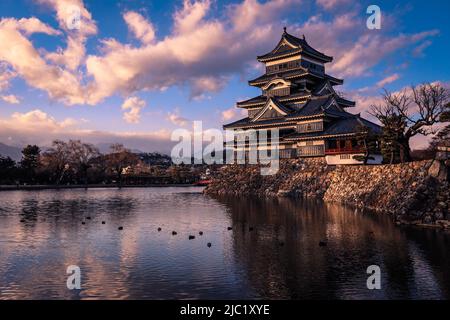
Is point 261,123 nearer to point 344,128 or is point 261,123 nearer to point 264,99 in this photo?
point 264,99

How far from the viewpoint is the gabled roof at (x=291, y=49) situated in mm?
60594

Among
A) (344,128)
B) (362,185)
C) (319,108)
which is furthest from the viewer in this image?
(319,108)

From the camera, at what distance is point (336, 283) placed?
14.2 meters

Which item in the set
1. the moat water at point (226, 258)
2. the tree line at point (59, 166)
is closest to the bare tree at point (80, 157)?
the tree line at point (59, 166)

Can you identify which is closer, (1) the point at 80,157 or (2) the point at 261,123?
(2) the point at 261,123

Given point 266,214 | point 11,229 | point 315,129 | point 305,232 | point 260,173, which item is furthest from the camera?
point 260,173

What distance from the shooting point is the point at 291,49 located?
6178 centimetres

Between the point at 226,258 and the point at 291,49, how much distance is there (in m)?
49.5

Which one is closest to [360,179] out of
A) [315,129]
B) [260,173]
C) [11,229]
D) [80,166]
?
[315,129]

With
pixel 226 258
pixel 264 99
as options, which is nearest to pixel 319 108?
pixel 264 99

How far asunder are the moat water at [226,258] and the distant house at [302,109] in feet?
62.4

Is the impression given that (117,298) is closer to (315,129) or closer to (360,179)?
(360,179)

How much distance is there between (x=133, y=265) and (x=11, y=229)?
1448 cm

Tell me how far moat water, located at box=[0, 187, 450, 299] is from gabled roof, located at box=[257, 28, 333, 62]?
3588cm
